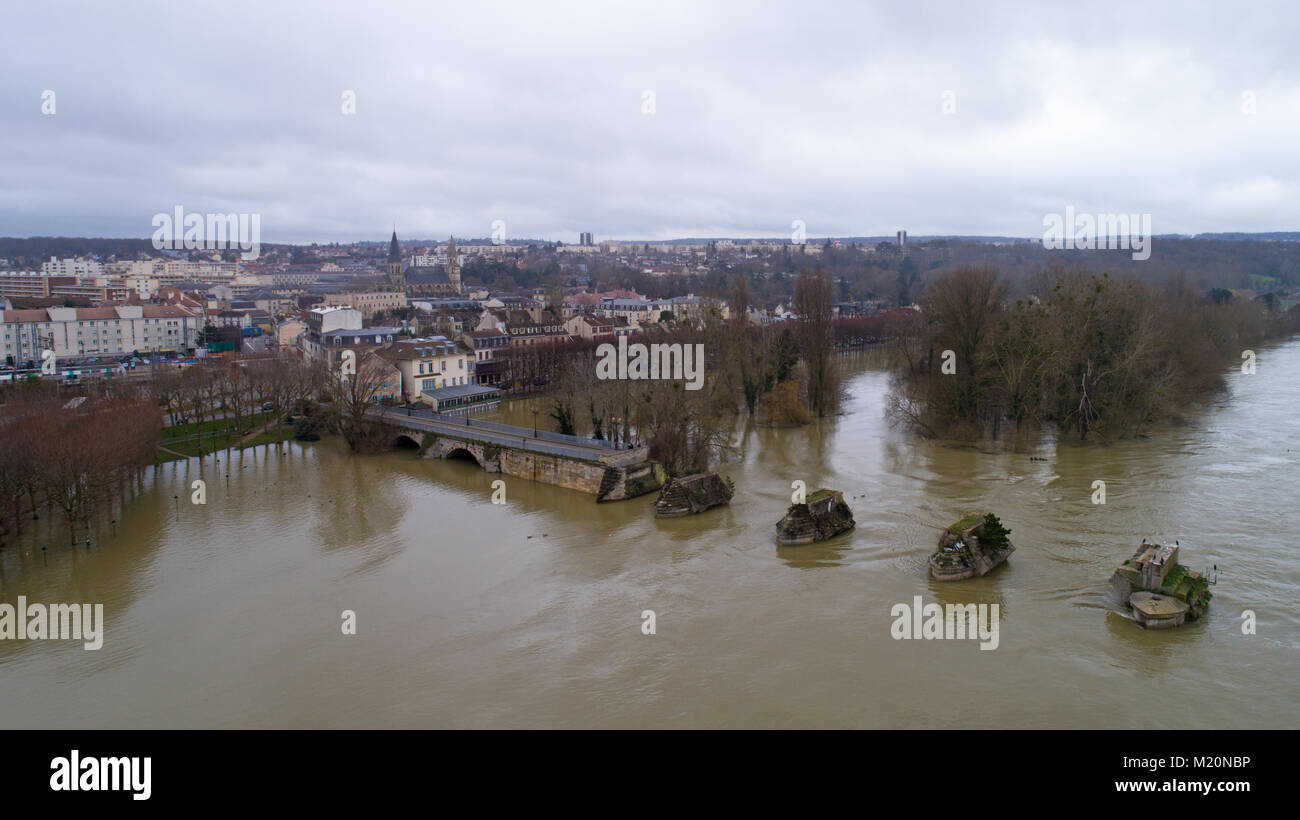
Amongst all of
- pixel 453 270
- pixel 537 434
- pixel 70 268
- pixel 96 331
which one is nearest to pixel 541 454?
pixel 537 434

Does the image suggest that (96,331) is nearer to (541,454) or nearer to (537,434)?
(537,434)

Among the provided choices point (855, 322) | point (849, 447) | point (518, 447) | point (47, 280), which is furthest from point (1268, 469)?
point (47, 280)

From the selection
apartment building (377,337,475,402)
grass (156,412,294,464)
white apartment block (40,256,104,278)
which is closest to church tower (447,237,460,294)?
white apartment block (40,256,104,278)

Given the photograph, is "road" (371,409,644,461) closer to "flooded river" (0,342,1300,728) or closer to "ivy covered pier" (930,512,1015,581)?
"flooded river" (0,342,1300,728)

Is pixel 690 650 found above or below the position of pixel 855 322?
below

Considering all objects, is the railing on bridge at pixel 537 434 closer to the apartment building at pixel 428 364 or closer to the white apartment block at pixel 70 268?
the apartment building at pixel 428 364

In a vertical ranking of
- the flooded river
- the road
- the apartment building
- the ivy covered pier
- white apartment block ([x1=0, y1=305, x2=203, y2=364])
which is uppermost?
white apartment block ([x1=0, y1=305, x2=203, y2=364])

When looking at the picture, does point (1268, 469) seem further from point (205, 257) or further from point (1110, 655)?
point (205, 257)
